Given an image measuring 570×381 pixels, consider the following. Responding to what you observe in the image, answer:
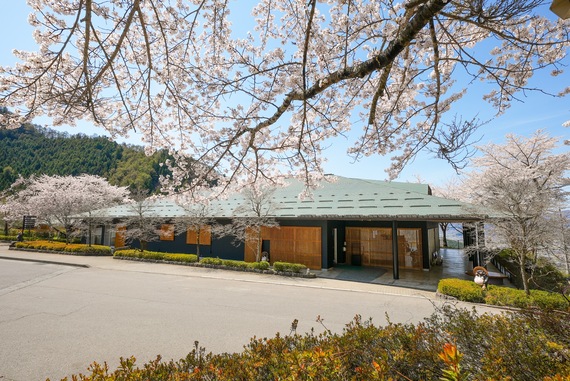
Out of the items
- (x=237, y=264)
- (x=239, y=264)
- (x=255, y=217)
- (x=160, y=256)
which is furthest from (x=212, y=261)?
(x=160, y=256)

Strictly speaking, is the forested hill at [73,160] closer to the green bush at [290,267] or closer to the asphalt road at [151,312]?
the asphalt road at [151,312]

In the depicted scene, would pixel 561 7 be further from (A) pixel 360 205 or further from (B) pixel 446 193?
(B) pixel 446 193

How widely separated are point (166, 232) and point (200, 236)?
9.63ft

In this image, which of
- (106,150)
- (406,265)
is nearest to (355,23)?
(406,265)

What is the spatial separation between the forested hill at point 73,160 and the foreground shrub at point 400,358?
41.7m

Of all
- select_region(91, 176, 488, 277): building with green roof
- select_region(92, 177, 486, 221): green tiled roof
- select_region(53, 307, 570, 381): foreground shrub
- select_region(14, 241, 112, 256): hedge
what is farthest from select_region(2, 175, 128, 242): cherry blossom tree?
select_region(53, 307, 570, 381): foreground shrub

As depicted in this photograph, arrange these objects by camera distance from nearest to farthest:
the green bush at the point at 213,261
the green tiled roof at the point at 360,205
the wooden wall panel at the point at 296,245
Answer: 1. the green tiled roof at the point at 360,205
2. the wooden wall panel at the point at 296,245
3. the green bush at the point at 213,261

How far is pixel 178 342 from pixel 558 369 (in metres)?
5.78

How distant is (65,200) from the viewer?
22.3 meters

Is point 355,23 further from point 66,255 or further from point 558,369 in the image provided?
point 66,255

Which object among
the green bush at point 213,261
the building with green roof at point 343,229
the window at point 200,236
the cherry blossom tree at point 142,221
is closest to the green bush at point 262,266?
the building with green roof at point 343,229

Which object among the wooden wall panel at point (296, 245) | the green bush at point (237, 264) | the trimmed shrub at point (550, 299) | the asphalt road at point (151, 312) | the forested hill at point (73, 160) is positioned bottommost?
the asphalt road at point (151, 312)

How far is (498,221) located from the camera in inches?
366

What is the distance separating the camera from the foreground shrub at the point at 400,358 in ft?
7.14
